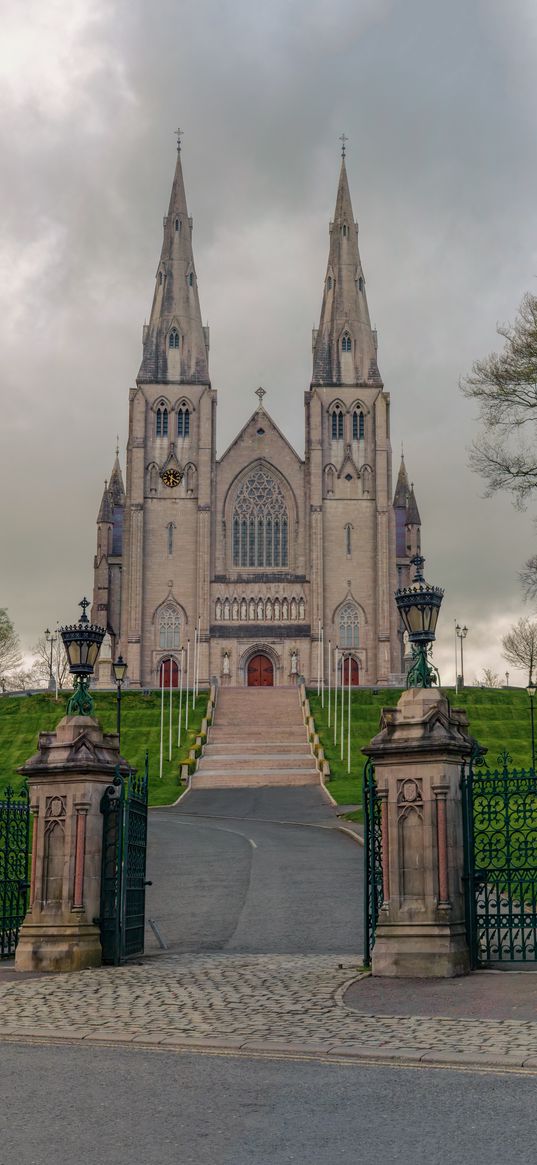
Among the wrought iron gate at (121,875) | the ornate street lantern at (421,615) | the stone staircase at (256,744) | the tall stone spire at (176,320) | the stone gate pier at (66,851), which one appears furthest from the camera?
the tall stone spire at (176,320)

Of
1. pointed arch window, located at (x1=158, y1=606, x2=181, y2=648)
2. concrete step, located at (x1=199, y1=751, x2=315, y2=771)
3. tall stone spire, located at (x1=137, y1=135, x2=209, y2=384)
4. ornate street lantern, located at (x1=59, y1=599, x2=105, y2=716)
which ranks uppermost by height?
tall stone spire, located at (x1=137, y1=135, x2=209, y2=384)

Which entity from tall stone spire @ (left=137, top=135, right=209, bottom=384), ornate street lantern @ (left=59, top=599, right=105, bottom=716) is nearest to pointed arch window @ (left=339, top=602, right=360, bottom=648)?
tall stone spire @ (left=137, top=135, right=209, bottom=384)

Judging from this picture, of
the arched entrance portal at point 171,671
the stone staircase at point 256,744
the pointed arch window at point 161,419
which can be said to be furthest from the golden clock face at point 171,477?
the stone staircase at point 256,744

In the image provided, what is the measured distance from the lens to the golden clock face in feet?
251

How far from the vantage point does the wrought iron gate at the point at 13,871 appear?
14406 mm

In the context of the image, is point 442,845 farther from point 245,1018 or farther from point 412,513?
point 412,513

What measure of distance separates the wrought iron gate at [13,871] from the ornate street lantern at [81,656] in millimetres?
1226

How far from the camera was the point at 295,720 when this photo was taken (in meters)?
57.4

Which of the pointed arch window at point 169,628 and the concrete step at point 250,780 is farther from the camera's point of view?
the pointed arch window at point 169,628

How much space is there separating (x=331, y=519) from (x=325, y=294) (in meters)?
16.5

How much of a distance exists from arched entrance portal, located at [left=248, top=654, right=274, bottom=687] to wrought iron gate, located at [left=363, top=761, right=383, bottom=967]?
62.2 metres

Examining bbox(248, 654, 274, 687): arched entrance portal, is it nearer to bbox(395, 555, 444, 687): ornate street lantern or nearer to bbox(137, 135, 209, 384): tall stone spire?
bbox(137, 135, 209, 384): tall stone spire

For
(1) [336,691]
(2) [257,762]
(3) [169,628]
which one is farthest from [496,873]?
(3) [169,628]

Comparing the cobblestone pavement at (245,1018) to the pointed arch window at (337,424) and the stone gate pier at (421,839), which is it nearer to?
the stone gate pier at (421,839)
